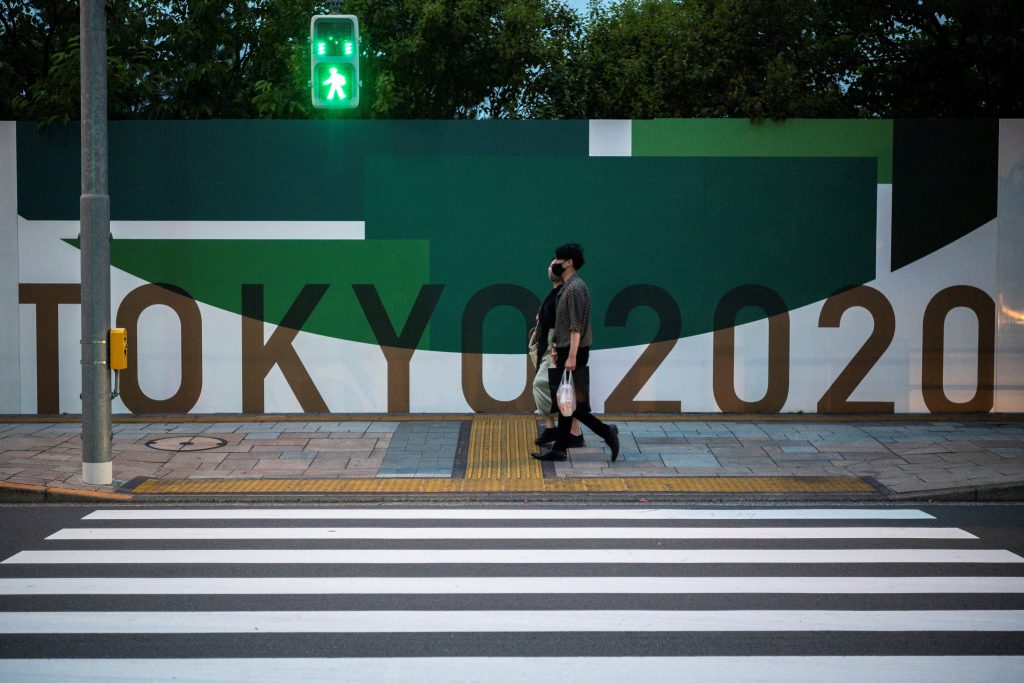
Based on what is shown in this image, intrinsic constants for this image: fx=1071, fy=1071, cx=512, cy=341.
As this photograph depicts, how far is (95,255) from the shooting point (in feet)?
30.1

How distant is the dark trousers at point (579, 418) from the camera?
32.8 feet

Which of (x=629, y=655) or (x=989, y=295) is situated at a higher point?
(x=989, y=295)

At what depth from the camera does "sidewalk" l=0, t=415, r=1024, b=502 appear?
9.08 meters

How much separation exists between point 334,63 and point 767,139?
519 cm

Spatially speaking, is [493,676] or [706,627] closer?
[493,676]

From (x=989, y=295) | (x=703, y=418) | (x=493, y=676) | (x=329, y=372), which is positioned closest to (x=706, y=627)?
(x=493, y=676)

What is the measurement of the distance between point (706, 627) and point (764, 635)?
313mm

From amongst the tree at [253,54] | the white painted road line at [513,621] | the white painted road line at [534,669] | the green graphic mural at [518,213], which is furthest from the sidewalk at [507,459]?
the tree at [253,54]

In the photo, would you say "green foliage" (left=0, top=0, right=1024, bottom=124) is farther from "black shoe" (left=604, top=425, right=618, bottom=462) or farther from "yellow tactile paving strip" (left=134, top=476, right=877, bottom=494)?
"yellow tactile paving strip" (left=134, top=476, right=877, bottom=494)

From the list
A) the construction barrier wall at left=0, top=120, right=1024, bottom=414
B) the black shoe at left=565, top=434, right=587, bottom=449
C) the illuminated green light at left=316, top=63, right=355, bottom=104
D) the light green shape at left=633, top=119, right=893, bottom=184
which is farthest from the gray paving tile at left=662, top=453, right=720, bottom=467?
the illuminated green light at left=316, top=63, right=355, bottom=104

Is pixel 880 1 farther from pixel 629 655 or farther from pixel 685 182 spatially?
pixel 629 655

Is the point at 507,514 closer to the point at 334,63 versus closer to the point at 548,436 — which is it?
the point at 548,436

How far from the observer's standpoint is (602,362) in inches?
500

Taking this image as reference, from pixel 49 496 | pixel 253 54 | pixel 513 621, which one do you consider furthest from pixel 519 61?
pixel 513 621
